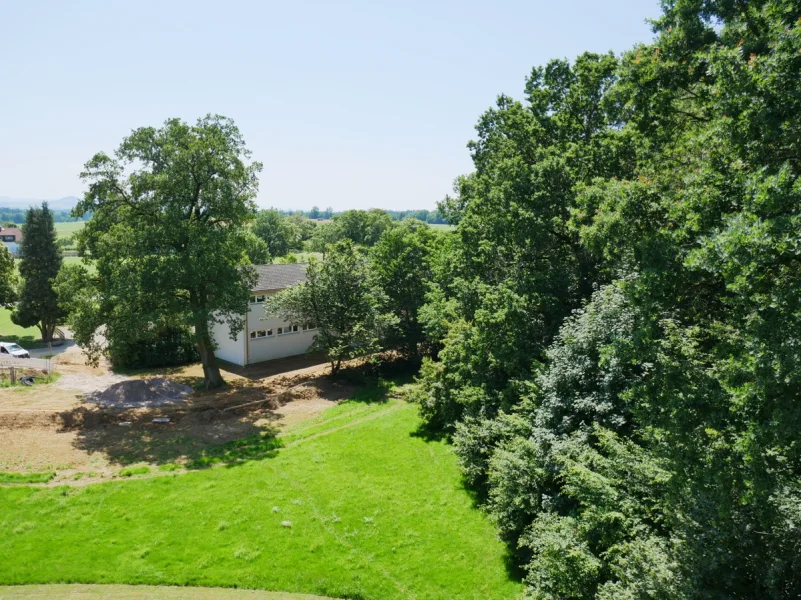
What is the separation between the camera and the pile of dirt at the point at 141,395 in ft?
90.9

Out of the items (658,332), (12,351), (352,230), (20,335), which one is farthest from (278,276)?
(352,230)

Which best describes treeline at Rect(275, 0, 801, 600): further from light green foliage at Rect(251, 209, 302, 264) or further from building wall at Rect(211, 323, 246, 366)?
light green foliage at Rect(251, 209, 302, 264)

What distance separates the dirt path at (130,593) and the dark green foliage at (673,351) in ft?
23.6

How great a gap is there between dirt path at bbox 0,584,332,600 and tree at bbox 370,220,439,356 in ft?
70.9

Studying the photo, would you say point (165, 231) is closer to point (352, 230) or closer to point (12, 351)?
point (12, 351)

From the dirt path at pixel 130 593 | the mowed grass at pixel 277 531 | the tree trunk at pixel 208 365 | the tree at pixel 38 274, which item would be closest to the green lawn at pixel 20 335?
the tree at pixel 38 274

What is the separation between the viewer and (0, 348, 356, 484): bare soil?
67.9 feet

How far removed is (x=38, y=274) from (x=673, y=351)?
167 ft

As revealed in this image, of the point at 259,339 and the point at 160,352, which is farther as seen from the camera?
the point at 259,339

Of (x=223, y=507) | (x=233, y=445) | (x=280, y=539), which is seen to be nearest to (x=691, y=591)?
(x=280, y=539)

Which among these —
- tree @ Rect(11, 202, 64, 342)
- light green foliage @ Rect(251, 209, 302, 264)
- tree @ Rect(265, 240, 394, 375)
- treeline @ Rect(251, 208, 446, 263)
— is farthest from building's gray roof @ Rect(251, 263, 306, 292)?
light green foliage @ Rect(251, 209, 302, 264)

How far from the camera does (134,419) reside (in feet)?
83.5

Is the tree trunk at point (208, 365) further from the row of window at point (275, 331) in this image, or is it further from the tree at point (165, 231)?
the row of window at point (275, 331)

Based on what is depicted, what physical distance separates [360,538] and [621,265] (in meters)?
11.9
